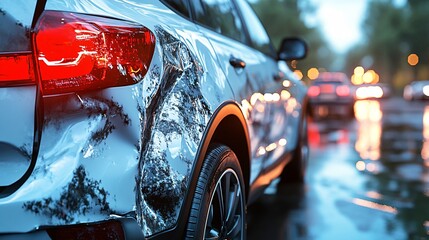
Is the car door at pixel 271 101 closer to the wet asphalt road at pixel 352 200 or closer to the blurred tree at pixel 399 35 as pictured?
the wet asphalt road at pixel 352 200

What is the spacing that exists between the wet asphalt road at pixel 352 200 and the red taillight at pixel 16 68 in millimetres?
2818

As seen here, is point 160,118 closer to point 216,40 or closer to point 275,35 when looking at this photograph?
point 216,40

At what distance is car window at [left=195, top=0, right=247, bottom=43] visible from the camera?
3.32 meters

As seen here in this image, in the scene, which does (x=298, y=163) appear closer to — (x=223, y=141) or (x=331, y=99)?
(x=223, y=141)

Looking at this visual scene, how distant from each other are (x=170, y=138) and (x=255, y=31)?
2.71m

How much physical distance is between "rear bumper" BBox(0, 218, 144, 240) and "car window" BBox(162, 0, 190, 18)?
1158mm

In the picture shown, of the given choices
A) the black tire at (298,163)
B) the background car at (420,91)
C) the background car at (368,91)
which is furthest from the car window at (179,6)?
the background car at (420,91)

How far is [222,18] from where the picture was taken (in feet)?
12.3

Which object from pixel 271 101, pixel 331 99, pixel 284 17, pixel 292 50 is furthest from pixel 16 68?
pixel 284 17

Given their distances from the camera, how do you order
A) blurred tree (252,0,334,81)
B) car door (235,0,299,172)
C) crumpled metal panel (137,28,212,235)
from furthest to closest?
blurred tree (252,0,334,81)
car door (235,0,299,172)
crumpled metal panel (137,28,212,235)

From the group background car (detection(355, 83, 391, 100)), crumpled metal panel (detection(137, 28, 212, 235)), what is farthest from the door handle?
background car (detection(355, 83, 391, 100))

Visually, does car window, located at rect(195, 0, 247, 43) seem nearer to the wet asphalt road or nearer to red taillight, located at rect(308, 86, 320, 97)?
the wet asphalt road

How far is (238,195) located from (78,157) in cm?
134

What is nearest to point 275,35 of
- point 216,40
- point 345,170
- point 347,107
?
point 347,107
